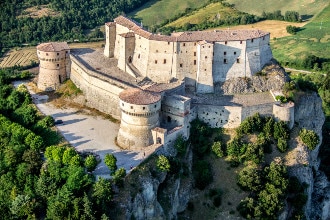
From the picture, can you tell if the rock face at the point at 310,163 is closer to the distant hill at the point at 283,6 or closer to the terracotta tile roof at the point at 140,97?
the terracotta tile roof at the point at 140,97

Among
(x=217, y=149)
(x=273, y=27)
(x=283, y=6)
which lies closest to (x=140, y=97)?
(x=217, y=149)

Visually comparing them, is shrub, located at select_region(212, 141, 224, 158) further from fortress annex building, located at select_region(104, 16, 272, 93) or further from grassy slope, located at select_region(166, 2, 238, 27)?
grassy slope, located at select_region(166, 2, 238, 27)

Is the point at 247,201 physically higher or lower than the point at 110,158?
lower

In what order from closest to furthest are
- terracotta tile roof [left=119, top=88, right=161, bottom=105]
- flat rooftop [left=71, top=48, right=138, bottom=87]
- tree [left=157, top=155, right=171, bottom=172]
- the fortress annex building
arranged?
1. tree [left=157, top=155, right=171, bottom=172]
2. terracotta tile roof [left=119, top=88, right=161, bottom=105]
3. the fortress annex building
4. flat rooftop [left=71, top=48, right=138, bottom=87]

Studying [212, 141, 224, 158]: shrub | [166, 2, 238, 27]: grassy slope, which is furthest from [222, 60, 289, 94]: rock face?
[166, 2, 238, 27]: grassy slope

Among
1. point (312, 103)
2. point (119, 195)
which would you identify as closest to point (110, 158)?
point (119, 195)

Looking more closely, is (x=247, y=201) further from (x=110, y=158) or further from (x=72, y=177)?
(x=72, y=177)

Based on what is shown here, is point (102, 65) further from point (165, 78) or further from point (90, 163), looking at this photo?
point (90, 163)
